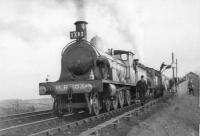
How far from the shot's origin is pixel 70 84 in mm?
12258

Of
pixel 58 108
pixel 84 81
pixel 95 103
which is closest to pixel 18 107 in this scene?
pixel 58 108

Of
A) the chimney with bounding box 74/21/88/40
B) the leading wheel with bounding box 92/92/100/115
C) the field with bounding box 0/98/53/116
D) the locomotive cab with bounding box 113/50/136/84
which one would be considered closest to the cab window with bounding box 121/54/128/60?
the locomotive cab with bounding box 113/50/136/84

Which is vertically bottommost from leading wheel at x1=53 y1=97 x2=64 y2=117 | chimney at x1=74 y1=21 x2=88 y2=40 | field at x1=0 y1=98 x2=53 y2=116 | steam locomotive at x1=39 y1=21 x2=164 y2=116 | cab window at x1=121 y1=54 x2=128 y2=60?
field at x1=0 y1=98 x2=53 y2=116

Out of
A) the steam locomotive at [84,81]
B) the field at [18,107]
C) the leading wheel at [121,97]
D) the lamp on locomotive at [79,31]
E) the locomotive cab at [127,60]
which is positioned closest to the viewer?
the steam locomotive at [84,81]

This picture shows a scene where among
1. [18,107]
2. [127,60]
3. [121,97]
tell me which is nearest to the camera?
[121,97]

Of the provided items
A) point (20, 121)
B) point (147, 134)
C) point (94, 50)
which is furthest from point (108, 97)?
point (147, 134)

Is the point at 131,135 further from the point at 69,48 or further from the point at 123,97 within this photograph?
the point at 123,97

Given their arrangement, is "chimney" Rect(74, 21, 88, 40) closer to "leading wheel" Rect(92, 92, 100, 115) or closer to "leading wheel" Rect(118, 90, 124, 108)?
"leading wheel" Rect(92, 92, 100, 115)

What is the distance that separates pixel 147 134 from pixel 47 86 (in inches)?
217

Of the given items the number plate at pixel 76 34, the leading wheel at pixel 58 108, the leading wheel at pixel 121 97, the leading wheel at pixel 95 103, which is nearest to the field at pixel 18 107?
the leading wheel at pixel 58 108

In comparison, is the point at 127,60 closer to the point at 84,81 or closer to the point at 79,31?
the point at 79,31

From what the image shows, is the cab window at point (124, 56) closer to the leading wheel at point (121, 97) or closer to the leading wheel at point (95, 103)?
the leading wheel at point (121, 97)

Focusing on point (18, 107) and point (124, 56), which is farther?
point (18, 107)

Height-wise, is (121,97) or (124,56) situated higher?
(124,56)
